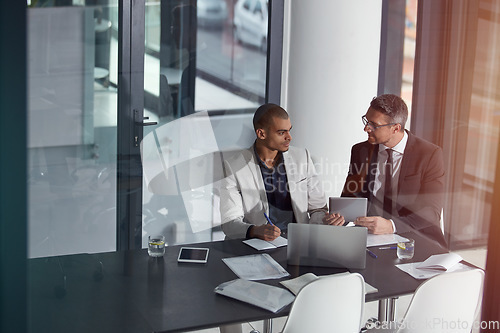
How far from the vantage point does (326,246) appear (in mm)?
2502

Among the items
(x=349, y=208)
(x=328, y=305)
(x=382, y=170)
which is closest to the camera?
(x=328, y=305)

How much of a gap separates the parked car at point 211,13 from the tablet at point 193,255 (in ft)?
5.24

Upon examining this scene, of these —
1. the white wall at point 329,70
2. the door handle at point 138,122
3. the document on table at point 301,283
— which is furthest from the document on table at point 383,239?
the door handle at point 138,122

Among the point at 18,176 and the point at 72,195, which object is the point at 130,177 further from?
the point at 18,176

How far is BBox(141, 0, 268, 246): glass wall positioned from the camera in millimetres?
3703

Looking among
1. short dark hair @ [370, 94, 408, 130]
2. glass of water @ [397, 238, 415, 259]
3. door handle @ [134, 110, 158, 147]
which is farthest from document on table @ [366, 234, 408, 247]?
door handle @ [134, 110, 158, 147]

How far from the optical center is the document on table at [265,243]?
270 cm

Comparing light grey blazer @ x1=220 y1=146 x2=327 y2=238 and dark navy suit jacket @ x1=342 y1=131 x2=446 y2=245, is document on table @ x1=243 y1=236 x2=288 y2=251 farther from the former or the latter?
dark navy suit jacket @ x1=342 y1=131 x2=446 y2=245

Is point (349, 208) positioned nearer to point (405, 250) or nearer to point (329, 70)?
point (405, 250)

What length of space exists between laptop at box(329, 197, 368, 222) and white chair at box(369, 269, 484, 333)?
62cm

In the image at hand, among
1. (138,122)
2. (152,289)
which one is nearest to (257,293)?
(152,289)

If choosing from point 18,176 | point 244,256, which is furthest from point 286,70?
point 18,176

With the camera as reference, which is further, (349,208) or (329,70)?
(329,70)

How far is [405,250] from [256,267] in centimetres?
62
